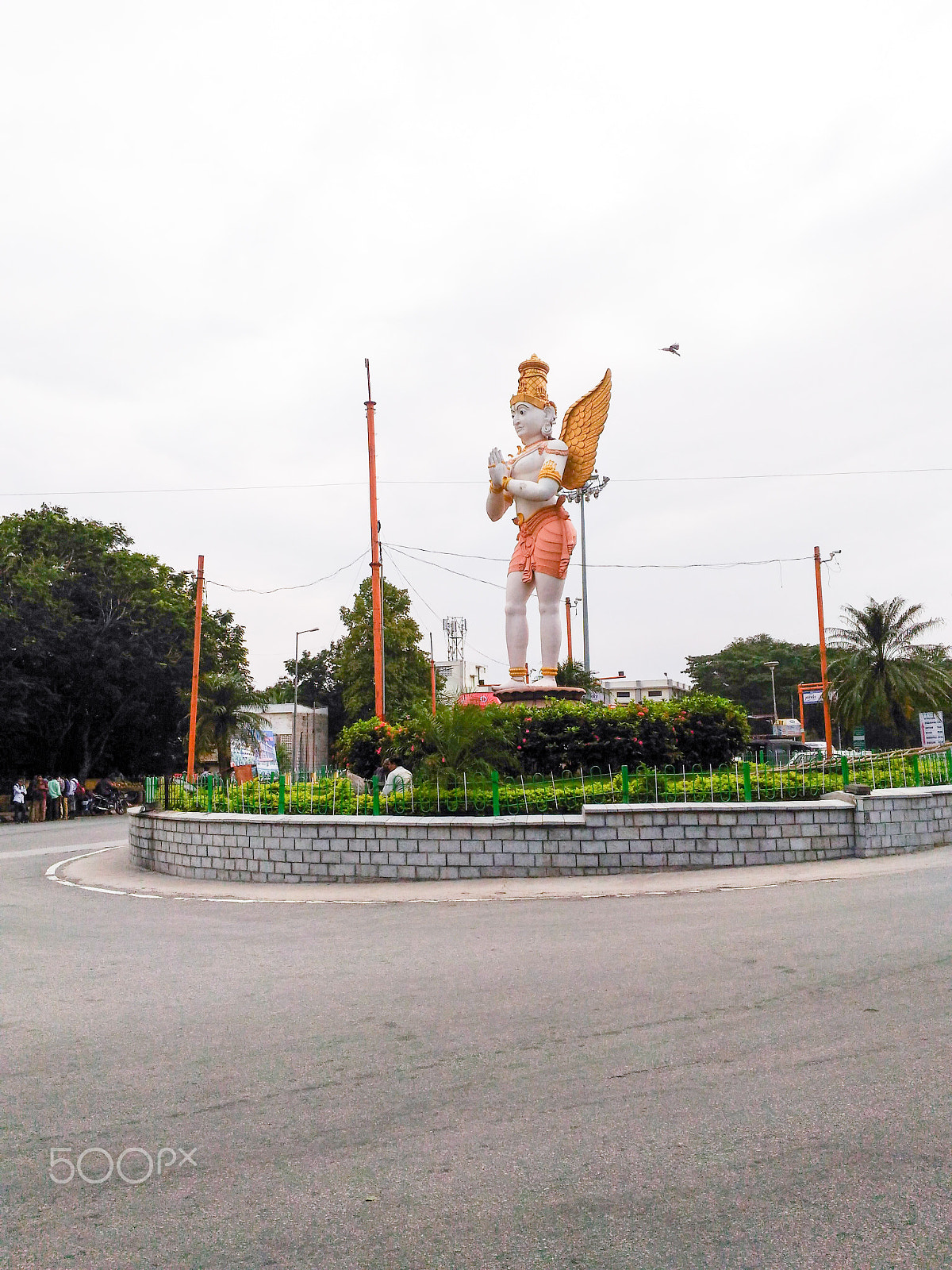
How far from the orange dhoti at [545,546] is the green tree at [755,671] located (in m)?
54.1

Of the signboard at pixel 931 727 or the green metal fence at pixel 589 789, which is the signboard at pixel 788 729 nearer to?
the signboard at pixel 931 727

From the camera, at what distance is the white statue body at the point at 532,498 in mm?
17875

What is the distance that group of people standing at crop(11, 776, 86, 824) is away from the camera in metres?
28.2

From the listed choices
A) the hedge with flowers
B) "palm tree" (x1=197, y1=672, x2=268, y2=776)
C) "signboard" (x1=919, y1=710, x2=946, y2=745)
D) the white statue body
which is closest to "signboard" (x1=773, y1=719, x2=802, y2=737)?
"palm tree" (x1=197, y1=672, x2=268, y2=776)

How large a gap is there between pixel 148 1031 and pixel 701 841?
7.71 metres

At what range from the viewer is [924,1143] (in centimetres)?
363

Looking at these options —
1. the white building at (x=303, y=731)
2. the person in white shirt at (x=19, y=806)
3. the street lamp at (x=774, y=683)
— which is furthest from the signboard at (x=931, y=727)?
the street lamp at (x=774, y=683)

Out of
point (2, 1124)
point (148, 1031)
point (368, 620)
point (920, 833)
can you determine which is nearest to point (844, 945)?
point (148, 1031)

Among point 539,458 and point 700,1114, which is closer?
point 700,1114

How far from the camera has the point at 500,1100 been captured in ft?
13.8

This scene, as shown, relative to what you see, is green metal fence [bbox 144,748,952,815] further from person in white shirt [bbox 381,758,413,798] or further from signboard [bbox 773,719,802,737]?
signboard [bbox 773,719,802,737]

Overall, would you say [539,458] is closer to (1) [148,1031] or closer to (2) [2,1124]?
(1) [148,1031]

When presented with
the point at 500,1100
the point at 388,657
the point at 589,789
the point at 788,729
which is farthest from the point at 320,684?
the point at 500,1100

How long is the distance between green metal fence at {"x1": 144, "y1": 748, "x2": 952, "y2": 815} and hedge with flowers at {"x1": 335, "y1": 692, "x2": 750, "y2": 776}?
0.76 meters
